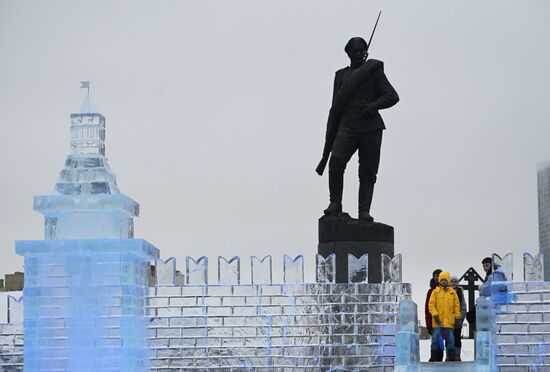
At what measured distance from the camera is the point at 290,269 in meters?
24.5

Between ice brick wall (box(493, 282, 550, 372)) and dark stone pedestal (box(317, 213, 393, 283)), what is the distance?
1.89 meters

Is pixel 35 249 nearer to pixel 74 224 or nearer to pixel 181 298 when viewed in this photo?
pixel 74 224

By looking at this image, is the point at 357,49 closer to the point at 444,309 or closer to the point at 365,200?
the point at 365,200

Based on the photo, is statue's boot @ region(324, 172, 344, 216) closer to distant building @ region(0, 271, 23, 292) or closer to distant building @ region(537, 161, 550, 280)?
distant building @ region(537, 161, 550, 280)

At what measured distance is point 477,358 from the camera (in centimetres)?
2336

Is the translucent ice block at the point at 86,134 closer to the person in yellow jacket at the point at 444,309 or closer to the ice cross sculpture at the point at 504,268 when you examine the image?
the person in yellow jacket at the point at 444,309

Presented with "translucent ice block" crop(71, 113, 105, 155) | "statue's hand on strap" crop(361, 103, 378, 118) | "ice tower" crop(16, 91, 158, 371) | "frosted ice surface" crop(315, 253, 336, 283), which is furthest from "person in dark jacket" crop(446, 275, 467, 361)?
"translucent ice block" crop(71, 113, 105, 155)

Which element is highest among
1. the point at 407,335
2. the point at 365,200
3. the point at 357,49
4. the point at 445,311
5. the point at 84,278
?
the point at 357,49

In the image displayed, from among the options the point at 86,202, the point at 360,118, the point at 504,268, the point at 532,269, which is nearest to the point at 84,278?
the point at 86,202

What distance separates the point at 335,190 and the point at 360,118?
108cm

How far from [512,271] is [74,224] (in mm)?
5940

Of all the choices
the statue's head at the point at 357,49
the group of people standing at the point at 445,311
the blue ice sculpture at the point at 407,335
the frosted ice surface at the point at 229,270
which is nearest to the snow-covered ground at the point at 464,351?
the group of people standing at the point at 445,311

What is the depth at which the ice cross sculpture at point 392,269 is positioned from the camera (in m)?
24.5

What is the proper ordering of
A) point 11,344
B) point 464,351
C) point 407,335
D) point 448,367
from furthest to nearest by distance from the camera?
point 464,351, point 11,344, point 407,335, point 448,367
